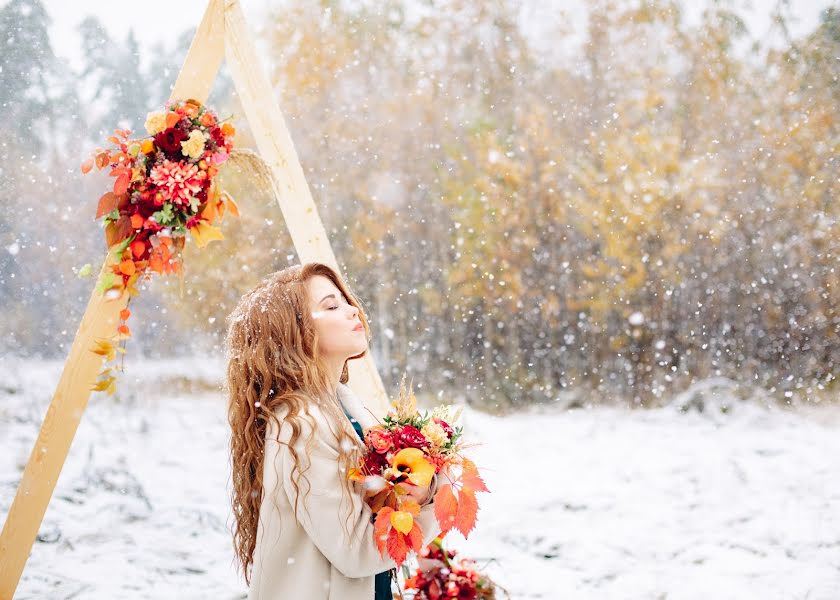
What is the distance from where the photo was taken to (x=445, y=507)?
1.27 m

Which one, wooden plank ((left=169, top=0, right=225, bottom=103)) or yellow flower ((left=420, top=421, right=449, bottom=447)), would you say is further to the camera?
wooden plank ((left=169, top=0, right=225, bottom=103))

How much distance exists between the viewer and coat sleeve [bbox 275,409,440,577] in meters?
1.21

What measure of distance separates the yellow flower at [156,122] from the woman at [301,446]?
0.47m

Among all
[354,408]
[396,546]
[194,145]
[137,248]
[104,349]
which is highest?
[194,145]

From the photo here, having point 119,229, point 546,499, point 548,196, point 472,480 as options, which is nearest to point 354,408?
point 472,480

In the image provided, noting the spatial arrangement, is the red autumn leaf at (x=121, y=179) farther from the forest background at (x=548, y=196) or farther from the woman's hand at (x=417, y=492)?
the forest background at (x=548, y=196)

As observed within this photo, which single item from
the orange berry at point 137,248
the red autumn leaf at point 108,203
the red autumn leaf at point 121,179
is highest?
the red autumn leaf at point 121,179

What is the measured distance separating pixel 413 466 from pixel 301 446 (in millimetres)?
199

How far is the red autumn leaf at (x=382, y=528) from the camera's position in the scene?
3.99ft

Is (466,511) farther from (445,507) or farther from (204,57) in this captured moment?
(204,57)

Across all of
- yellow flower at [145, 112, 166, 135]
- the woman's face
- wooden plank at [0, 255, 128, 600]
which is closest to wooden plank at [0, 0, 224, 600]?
wooden plank at [0, 255, 128, 600]

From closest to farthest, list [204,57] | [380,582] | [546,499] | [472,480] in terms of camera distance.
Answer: [472,480] → [380,582] → [204,57] → [546,499]

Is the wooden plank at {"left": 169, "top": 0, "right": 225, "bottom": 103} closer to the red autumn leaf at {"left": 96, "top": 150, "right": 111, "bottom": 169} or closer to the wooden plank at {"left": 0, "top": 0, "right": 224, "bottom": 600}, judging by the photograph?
the wooden plank at {"left": 0, "top": 0, "right": 224, "bottom": 600}

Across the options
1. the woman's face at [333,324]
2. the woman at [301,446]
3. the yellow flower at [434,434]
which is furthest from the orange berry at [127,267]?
the yellow flower at [434,434]
